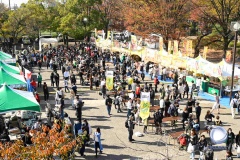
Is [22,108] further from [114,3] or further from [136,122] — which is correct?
[114,3]

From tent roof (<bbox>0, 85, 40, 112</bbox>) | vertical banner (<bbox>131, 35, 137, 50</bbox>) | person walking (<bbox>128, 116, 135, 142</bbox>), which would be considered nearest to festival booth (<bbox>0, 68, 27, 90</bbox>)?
tent roof (<bbox>0, 85, 40, 112</bbox>)

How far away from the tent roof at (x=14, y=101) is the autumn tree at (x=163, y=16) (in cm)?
2270

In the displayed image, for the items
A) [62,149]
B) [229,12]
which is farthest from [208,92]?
[62,149]

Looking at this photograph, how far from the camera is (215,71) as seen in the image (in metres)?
21.6

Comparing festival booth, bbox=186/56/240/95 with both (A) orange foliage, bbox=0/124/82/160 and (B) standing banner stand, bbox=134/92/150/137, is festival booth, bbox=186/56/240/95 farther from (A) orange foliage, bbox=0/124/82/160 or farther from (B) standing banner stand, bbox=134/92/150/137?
(A) orange foliage, bbox=0/124/82/160

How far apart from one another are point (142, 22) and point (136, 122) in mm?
21913

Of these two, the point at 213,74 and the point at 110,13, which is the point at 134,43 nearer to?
the point at 213,74

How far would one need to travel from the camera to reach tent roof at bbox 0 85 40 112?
12.7m

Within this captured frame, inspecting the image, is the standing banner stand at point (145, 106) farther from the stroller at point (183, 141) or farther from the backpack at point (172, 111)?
the stroller at point (183, 141)

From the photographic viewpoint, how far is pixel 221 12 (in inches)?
1341

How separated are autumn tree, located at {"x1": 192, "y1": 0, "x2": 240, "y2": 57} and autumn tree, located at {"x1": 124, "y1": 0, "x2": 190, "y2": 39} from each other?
164 centimetres

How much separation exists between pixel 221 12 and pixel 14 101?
90.2 feet

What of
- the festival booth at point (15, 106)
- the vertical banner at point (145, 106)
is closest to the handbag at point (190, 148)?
the vertical banner at point (145, 106)

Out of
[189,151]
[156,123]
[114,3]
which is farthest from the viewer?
[114,3]
